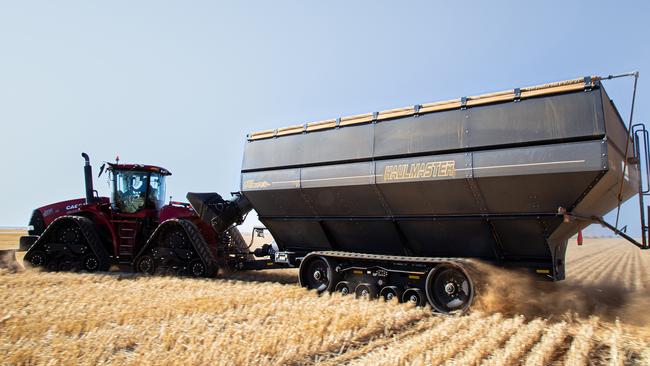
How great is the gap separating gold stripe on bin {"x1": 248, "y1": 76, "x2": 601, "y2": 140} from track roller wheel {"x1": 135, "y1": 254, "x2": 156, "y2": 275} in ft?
15.4

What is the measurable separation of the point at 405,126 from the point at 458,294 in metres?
3.11

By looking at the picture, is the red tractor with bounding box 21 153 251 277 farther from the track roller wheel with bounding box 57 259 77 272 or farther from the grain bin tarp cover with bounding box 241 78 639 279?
the grain bin tarp cover with bounding box 241 78 639 279

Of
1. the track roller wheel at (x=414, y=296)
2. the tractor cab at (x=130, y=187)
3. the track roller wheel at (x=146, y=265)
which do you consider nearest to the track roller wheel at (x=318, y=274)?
the track roller wheel at (x=414, y=296)

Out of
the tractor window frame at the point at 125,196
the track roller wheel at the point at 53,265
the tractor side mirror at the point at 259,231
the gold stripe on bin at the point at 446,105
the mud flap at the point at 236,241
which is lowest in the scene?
the track roller wheel at the point at 53,265

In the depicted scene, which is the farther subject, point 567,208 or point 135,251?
point 135,251

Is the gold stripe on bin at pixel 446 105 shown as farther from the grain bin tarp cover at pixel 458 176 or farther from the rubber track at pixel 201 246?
the rubber track at pixel 201 246

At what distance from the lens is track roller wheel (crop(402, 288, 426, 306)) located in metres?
8.16

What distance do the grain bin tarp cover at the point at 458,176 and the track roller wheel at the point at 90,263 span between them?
5691mm

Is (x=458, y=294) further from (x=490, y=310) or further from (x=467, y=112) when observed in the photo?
(x=467, y=112)

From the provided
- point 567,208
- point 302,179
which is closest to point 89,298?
point 302,179

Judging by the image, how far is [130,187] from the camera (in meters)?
13.6

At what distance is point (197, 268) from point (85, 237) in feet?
11.9

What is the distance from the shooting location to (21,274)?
1230 centimetres

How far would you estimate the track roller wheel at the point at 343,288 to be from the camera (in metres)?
9.20
